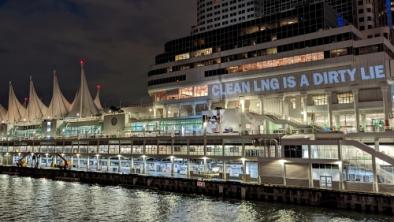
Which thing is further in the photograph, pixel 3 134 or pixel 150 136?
pixel 3 134

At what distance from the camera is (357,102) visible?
6631 cm

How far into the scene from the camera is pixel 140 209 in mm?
46562

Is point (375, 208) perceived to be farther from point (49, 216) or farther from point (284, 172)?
point (49, 216)

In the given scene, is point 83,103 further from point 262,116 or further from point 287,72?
point 287,72

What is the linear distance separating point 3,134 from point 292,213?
132 m

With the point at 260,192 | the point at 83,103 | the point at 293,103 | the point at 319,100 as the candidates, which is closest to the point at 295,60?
the point at 293,103

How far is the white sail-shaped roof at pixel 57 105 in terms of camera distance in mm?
130125

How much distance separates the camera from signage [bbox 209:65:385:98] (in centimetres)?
6444

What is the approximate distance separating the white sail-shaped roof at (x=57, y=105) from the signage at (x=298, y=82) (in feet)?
218

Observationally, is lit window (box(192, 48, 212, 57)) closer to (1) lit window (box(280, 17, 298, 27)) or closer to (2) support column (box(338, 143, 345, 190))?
(1) lit window (box(280, 17, 298, 27))

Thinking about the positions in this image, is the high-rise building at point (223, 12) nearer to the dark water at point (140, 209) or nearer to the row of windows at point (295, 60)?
the row of windows at point (295, 60)

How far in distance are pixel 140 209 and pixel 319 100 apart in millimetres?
47045

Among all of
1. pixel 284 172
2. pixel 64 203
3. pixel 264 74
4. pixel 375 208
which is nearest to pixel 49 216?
pixel 64 203

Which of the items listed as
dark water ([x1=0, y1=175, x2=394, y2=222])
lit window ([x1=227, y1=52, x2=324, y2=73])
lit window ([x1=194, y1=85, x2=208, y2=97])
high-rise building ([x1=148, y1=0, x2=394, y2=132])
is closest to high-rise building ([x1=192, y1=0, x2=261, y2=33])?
high-rise building ([x1=148, y1=0, x2=394, y2=132])
